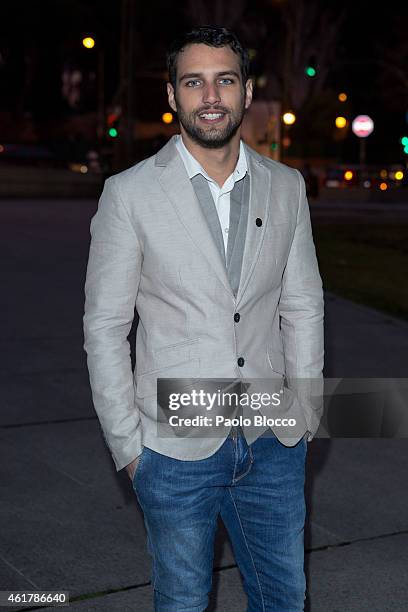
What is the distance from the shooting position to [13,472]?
5852mm

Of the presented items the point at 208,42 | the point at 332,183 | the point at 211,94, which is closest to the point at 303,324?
the point at 211,94

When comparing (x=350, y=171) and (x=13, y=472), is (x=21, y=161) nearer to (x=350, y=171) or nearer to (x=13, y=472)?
(x=350, y=171)

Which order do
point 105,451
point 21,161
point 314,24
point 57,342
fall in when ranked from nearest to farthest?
point 105,451 < point 57,342 < point 21,161 < point 314,24

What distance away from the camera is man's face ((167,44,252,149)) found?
9.92 feet

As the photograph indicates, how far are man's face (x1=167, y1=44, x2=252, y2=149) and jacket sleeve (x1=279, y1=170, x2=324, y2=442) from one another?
0.39m

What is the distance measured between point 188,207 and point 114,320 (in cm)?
38

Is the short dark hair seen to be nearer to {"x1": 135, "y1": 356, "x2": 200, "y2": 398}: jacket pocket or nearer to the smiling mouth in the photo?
the smiling mouth

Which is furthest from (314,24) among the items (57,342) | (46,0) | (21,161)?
(57,342)

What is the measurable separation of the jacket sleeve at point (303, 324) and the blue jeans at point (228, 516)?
20cm

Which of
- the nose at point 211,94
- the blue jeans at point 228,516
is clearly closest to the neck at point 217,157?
the nose at point 211,94

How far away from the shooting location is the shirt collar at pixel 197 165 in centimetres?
310

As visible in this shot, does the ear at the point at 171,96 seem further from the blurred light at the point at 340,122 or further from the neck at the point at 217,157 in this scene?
the blurred light at the point at 340,122

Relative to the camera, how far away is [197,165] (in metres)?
3.11

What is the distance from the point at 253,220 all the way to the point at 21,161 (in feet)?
158
